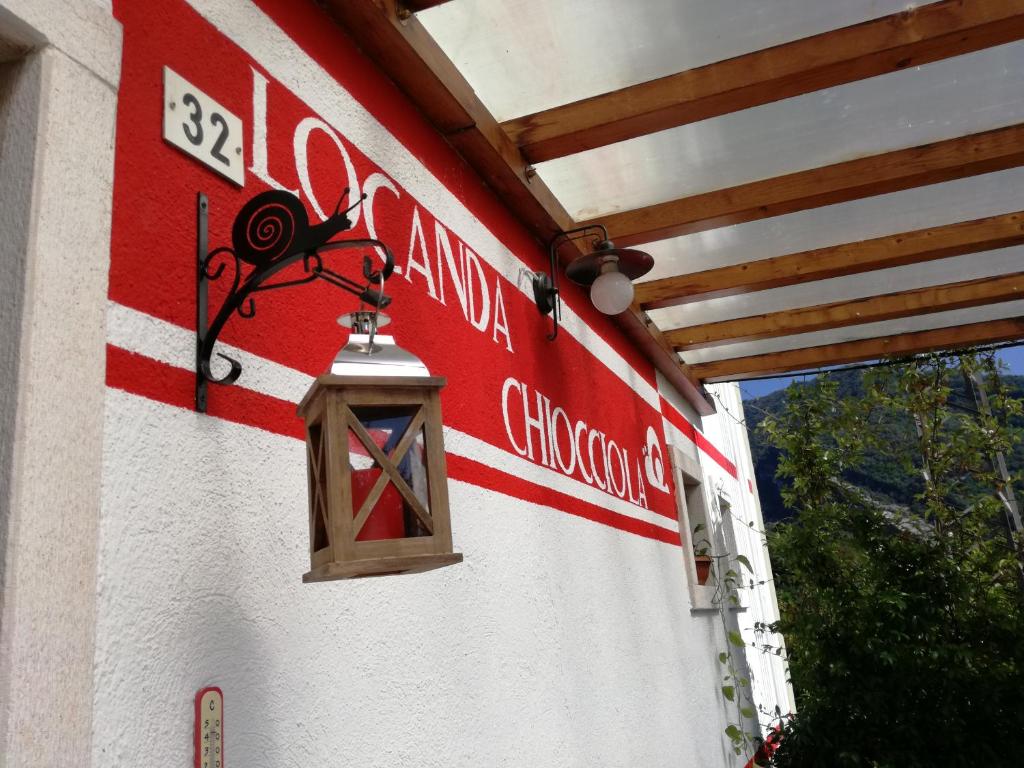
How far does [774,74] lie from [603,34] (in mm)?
604

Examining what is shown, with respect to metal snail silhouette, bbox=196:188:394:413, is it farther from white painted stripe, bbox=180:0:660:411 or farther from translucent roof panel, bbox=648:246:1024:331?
translucent roof panel, bbox=648:246:1024:331

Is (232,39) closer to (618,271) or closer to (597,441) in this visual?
(618,271)

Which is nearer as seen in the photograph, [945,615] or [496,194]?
[496,194]

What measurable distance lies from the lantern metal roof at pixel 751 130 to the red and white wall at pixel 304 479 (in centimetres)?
28

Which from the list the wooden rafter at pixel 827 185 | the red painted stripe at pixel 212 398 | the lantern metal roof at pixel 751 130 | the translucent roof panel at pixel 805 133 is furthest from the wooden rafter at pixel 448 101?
the red painted stripe at pixel 212 398

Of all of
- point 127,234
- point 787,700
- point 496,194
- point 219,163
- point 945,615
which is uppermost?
point 496,194

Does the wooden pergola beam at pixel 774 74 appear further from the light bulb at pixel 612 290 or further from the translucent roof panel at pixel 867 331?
the translucent roof panel at pixel 867 331

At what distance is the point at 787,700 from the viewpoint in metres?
8.40

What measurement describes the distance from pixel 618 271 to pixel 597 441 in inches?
31.8

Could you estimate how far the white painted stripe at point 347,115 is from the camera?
181 centimetres

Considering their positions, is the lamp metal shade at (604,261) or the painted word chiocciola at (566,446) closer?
the painted word chiocciola at (566,446)

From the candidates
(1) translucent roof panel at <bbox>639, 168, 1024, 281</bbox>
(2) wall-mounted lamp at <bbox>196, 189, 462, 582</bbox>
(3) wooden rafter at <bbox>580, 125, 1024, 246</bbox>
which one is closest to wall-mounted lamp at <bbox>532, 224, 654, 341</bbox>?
(3) wooden rafter at <bbox>580, 125, 1024, 246</bbox>

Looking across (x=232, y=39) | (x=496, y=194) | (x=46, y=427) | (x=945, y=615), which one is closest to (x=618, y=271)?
(x=496, y=194)

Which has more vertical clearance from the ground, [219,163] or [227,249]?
[219,163]
